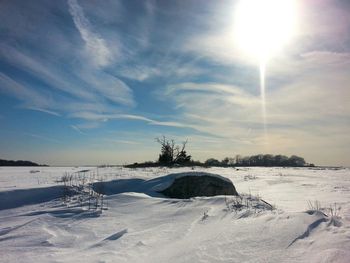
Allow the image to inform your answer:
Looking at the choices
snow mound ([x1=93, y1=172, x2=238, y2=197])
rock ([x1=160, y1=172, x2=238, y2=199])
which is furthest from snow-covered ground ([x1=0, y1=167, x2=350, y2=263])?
rock ([x1=160, y1=172, x2=238, y2=199])

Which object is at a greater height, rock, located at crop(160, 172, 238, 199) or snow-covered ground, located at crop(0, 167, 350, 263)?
rock, located at crop(160, 172, 238, 199)

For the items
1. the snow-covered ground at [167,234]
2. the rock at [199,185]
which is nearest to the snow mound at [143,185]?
the rock at [199,185]

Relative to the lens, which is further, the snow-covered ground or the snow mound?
the snow mound

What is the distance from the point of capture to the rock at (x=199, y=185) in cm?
887

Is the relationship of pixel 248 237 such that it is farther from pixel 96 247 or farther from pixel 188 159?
pixel 188 159

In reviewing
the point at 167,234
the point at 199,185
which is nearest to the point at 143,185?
the point at 199,185

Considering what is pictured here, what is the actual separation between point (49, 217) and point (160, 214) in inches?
71.9

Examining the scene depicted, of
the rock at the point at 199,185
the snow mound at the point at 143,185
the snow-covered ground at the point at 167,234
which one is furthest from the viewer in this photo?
the rock at the point at 199,185

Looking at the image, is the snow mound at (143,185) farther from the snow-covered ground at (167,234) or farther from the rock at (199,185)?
the snow-covered ground at (167,234)

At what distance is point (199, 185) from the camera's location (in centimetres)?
915

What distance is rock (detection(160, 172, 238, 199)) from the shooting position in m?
8.87

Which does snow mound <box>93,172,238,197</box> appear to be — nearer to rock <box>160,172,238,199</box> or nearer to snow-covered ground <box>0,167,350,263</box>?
rock <box>160,172,238,199</box>

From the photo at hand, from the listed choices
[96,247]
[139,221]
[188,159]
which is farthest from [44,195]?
[188,159]

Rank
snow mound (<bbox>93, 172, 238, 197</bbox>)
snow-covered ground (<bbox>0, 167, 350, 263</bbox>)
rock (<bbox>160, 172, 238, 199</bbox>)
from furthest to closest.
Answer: rock (<bbox>160, 172, 238, 199</bbox>) → snow mound (<bbox>93, 172, 238, 197</bbox>) → snow-covered ground (<bbox>0, 167, 350, 263</bbox>)
